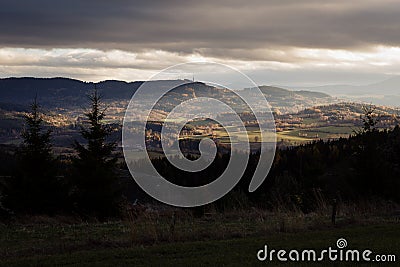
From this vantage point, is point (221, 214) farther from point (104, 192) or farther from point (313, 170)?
point (313, 170)

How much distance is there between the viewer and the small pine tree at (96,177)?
79.6 ft

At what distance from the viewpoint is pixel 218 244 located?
11742mm

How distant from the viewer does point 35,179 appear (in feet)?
80.5

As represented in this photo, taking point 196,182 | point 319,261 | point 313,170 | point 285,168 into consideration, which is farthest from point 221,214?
point 285,168

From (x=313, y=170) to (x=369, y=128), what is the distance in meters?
14.8

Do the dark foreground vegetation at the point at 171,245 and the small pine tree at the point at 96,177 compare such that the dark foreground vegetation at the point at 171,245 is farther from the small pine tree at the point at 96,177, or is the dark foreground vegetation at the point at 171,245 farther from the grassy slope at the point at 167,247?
the small pine tree at the point at 96,177
